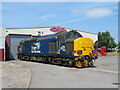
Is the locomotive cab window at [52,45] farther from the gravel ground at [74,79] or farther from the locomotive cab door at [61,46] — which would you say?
the gravel ground at [74,79]

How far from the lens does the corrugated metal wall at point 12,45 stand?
105ft

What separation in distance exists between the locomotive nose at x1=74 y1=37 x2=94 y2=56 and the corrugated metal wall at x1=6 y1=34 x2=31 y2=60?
707 inches

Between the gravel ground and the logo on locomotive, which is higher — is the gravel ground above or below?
below

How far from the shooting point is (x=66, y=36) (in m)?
19.0

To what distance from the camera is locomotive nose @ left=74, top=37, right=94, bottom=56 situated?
17500 mm

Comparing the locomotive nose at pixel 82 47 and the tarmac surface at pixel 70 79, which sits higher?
the locomotive nose at pixel 82 47

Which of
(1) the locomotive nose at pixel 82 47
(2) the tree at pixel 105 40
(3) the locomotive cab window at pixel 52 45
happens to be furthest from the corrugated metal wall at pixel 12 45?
(2) the tree at pixel 105 40

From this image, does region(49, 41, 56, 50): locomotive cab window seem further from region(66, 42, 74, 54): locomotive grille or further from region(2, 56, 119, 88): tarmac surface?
region(2, 56, 119, 88): tarmac surface

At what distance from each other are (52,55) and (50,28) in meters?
18.7

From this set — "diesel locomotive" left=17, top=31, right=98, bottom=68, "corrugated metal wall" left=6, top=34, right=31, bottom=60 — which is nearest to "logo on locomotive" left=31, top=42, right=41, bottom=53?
"diesel locomotive" left=17, top=31, right=98, bottom=68

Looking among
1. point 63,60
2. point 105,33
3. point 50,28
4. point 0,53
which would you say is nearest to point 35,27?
point 50,28

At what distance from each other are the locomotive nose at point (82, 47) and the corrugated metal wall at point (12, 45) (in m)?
18.0

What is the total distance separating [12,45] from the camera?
108ft

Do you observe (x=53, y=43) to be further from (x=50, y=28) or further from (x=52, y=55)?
(x=50, y=28)
